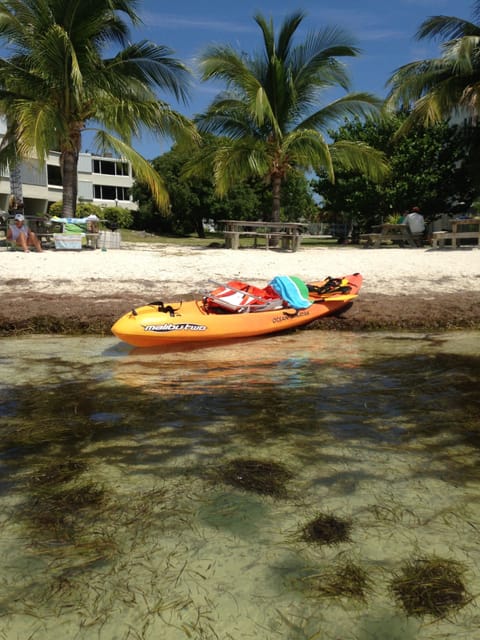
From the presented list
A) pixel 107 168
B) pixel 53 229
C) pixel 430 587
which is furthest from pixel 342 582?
pixel 107 168

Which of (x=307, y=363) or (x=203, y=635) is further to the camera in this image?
(x=307, y=363)

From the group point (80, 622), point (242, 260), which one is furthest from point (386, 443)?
point (242, 260)

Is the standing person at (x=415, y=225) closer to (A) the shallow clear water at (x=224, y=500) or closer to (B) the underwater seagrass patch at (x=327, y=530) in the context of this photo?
(A) the shallow clear water at (x=224, y=500)

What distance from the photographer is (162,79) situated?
54.5 ft

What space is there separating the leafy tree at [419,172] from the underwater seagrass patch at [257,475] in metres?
24.7

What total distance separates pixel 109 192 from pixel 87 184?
12.7ft

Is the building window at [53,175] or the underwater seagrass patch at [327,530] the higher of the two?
the building window at [53,175]

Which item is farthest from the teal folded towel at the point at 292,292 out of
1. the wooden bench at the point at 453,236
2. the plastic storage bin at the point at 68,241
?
the wooden bench at the point at 453,236

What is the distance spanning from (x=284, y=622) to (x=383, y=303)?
8.75m

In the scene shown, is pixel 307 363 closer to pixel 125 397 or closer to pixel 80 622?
pixel 125 397

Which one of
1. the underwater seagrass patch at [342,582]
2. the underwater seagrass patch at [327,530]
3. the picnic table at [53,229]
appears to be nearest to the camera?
the underwater seagrass patch at [342,582]

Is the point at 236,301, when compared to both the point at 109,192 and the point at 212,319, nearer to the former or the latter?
the point at 212,319

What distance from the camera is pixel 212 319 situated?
27.4 ft

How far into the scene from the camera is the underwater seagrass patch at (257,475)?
3738 millimetres
